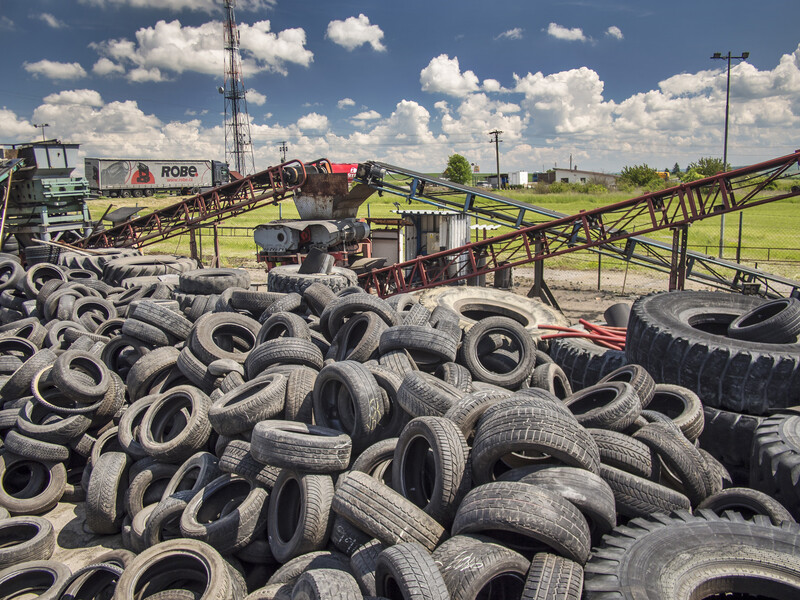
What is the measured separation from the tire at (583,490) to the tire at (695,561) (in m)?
0.15

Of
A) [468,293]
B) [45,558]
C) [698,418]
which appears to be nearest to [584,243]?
[468,293]

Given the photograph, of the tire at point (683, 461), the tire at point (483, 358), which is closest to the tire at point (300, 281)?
the tire at point (483, 358)

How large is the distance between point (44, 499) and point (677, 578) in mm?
6234

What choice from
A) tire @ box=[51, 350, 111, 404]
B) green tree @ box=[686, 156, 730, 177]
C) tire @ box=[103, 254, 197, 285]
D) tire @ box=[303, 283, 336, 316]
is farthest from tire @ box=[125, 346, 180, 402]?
green tree @ box=[686, 156, 730, 177]

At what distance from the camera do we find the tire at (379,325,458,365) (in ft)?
19.9

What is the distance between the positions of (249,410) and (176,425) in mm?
1658

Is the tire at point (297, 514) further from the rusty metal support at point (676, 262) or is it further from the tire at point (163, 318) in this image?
the rusty metal support at point (676, 262)

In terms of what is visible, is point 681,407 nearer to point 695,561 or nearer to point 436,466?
point 695,561

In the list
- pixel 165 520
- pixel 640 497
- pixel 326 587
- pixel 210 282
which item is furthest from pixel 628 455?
pixel 210 282

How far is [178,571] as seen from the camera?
4363mm

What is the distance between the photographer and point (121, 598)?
12.7 feet

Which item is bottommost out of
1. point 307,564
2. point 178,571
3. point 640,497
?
point 178,571

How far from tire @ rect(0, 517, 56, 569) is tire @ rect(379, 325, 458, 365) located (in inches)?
148

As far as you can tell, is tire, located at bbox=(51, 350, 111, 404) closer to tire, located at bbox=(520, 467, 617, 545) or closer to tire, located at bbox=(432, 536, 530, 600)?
tire, located at bbox=(432, 536, 530, 600)
